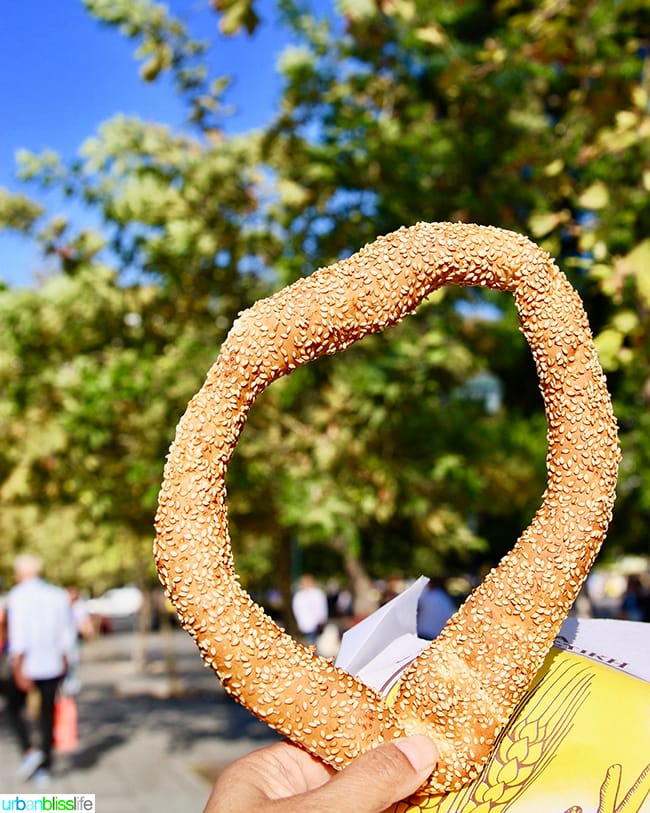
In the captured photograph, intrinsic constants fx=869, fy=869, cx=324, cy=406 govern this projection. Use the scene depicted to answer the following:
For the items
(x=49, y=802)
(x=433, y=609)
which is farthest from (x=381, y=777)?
(x=433, y=609)

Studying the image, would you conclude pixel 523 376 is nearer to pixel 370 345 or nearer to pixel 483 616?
pixel 370 345

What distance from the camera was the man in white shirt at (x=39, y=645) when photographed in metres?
7.02

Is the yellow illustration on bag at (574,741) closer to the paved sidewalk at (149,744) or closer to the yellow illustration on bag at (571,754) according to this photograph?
the yellow illustration on bag at (571,754)

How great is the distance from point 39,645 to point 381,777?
6.37 m

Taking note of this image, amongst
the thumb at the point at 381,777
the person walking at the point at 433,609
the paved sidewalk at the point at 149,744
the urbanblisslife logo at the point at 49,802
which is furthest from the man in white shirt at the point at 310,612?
the thumb at the point at 381,777

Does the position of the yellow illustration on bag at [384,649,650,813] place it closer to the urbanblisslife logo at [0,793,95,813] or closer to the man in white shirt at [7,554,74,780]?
the urbanblisslife logo at [0,793,95,813]

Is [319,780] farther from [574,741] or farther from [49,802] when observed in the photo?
[49,802]

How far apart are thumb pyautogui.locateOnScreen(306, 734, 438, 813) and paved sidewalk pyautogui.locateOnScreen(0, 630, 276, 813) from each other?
5615 mm

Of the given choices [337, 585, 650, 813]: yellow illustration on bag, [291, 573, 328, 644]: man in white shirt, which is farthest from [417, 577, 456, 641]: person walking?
[337, 585, 650, 813]: yellow illustration on bag

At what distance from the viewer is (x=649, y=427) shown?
44.3 ft

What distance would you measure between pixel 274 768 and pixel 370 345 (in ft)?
13.5

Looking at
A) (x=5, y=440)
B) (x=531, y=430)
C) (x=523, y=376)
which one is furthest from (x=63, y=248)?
(x=523, y=376)

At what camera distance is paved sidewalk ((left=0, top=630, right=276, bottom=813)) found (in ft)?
Answer: 22.6

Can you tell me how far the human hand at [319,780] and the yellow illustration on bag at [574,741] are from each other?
0.11 meters
